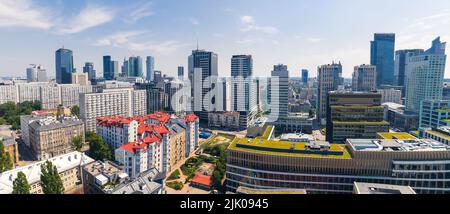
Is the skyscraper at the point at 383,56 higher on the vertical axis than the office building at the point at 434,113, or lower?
higher

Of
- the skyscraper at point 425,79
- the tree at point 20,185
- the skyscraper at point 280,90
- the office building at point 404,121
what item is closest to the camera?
the tree at point 20,185

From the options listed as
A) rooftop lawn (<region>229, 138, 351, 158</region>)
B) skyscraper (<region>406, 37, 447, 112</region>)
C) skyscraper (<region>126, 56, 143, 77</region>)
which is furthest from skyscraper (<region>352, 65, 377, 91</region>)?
skyscraper (<region>126, 56, 143, 77</region>)

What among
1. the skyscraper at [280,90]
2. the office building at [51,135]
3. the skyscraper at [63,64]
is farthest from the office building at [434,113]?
the skyscraper at [63,64]

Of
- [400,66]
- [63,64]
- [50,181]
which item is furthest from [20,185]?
[400,66]

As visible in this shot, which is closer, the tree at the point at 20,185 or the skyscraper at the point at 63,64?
the tree at the point at 20,185

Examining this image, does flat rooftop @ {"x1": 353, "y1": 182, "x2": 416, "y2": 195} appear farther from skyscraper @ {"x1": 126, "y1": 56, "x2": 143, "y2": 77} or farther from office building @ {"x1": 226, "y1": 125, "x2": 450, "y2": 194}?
skyscraper @ {"x1": 126, "y1": 56, "x2": 143, "y2": 77}

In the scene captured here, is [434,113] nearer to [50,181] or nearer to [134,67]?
[50,181]

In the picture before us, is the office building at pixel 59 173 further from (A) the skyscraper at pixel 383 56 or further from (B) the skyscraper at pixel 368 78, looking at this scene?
(A) the skyscraper at pixel 383 56
